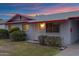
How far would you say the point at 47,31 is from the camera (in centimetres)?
1831

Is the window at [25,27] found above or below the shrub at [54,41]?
above

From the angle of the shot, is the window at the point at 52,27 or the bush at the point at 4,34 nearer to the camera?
the window at the point at 52,27

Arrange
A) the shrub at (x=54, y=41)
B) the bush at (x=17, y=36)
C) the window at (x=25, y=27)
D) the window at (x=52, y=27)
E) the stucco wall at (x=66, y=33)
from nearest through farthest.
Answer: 1. the shrub at (x=54, y=41)
2. the stucco wall at (x=66, y=33)
3. the window at (x=52, y=27)
4. the bush at (x=17, y=36)
5. the window at (x=25, y=27)

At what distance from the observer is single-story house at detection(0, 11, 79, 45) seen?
1656cm

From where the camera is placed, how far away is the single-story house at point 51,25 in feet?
54.3

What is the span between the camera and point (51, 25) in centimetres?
1812

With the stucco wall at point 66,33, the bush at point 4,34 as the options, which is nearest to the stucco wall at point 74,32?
the stucco wall at point 66,33

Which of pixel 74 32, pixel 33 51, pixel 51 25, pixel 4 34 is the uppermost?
pixel 51 25

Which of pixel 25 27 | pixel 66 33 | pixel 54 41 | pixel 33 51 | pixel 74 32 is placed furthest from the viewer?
pixel 25 27

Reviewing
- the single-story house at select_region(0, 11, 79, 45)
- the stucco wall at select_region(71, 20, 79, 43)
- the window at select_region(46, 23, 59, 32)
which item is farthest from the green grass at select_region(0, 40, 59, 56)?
the window at select_region(46, 23, 59, 32)

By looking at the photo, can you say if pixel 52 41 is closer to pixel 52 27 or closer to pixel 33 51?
pixel 33 51

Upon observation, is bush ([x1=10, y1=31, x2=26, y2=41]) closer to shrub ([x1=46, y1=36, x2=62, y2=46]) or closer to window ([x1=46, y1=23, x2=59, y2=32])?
window ([x1=46, y1=23, x2=59, y2=32])

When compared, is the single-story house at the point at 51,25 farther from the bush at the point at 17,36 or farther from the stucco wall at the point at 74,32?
the bush at the point at 17,36

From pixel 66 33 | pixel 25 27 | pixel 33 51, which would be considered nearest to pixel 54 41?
pixel 66 33
